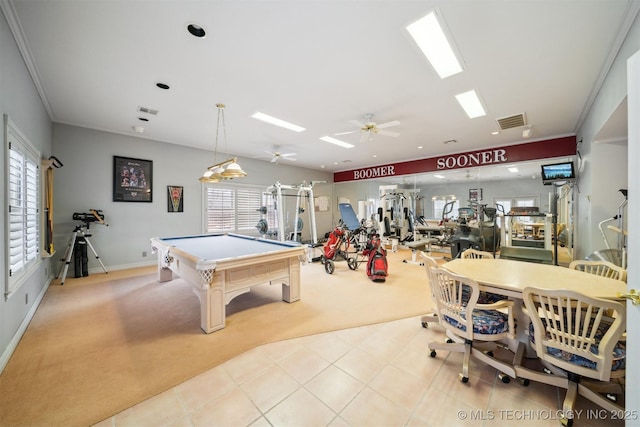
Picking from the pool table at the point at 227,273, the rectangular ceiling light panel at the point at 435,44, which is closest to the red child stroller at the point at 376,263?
the pool table at the point at 227,273

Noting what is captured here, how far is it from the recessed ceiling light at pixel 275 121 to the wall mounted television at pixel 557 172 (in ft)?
15.7

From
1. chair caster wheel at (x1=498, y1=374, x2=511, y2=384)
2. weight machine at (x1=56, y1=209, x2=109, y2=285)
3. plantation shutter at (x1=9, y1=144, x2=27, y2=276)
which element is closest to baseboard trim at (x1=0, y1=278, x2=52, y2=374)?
plantation shutter at (x1=9, y1=144, x2=27, y2=276)

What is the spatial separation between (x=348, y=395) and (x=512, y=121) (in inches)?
209

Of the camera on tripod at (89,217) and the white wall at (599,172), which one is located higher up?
the white wall at (599,172)

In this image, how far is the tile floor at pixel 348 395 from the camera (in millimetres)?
1580

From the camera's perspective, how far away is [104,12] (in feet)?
6.81

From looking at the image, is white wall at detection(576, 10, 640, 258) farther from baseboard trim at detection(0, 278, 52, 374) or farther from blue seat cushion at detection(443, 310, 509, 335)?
baseboard trim at detection(0, 278, 52, 374)

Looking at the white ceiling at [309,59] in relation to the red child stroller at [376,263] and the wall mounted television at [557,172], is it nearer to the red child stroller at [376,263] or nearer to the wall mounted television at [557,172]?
the wall mounted television at [557,172]

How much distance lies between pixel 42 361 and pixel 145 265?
12.6 feet

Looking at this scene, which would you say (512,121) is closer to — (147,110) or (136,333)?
(147,110)

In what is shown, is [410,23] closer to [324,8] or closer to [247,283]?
[324,8]

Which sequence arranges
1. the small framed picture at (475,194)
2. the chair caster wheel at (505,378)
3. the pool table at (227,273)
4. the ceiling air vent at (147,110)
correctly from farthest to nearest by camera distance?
1. the small framed picture at (475,194)
2. the ceiling air vent at (147,110)
3. the pool table at (227,273)
4. the chair caster wheel at (505,378)

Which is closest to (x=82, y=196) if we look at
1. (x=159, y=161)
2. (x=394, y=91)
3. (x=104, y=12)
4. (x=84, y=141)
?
(x=84, y=141)

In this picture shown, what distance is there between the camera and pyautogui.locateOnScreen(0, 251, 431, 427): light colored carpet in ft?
5.79
